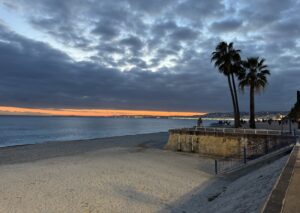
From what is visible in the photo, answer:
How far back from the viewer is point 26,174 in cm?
1816

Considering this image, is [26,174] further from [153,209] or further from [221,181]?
[221,181]

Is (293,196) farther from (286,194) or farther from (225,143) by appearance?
(225,143)

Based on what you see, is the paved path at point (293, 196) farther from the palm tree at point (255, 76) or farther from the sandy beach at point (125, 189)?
the palm tree at point (255, 76)

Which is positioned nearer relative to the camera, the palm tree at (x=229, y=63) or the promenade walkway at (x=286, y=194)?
the promenade walkway at (x=286, y=194)

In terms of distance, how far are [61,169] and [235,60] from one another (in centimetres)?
3211

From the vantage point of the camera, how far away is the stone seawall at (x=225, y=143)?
25750mm

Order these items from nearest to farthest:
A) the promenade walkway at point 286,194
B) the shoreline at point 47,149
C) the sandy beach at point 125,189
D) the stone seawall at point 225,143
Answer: the promenade walkway at point 286,194
the sandy beach at point 125,189
the stone seawall at point 225,143
the shoreline at point 47,149

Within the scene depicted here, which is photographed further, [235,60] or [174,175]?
[235,60]

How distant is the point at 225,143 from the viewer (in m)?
28.7

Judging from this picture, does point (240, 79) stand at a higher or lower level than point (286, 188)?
higher

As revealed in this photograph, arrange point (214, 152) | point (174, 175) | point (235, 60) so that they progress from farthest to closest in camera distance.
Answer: point (235, 60), point (214, 152), point (174, 175)

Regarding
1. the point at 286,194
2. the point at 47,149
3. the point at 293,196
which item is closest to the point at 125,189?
the point at 286,194

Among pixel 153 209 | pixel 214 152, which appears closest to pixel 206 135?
pixel 214 152

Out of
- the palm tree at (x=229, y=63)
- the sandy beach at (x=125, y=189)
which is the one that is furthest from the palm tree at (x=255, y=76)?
the sandy beach at (x=125, y=189)
